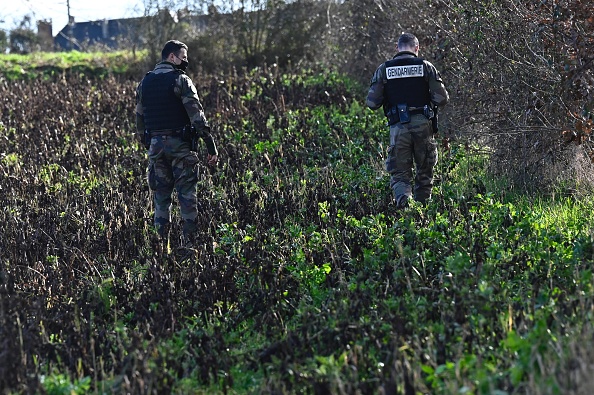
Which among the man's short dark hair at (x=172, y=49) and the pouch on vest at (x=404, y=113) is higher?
the man's short dark hair at (x=172, y=49)

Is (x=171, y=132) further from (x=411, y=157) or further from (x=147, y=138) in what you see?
(x=411, y=157)

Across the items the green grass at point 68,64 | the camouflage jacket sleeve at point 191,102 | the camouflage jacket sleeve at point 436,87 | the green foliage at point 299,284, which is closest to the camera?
the green foliage at point 299,284

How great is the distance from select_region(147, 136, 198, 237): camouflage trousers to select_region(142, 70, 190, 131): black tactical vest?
13cm

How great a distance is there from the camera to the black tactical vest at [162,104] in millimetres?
7836

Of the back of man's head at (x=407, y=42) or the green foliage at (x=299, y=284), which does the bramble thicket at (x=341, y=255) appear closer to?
the green foliage at (x=299, y=284)

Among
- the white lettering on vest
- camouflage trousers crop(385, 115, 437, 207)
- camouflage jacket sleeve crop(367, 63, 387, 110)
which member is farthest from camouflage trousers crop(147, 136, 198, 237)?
the white lettering on vest

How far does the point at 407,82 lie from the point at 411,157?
75cm

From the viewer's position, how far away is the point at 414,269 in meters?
5.97

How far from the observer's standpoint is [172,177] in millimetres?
8234

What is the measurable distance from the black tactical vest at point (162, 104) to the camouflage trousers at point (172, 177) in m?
0.13

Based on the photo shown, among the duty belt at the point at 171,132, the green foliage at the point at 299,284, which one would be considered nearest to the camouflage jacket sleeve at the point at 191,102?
the duty belt at the point at 171,132

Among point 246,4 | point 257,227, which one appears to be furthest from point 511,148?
point 246,4

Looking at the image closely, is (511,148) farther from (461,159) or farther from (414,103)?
(414,103)

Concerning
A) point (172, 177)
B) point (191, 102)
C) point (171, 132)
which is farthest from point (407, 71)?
point (172, 177)
